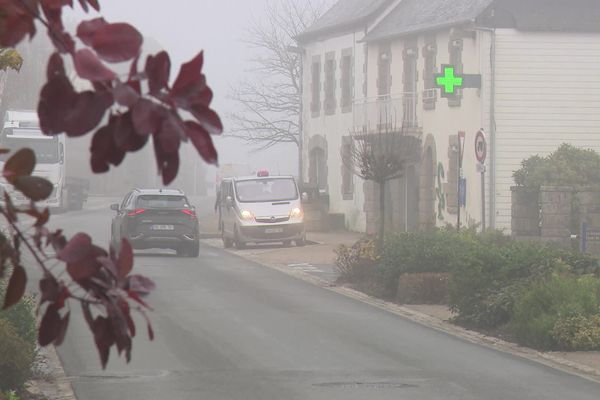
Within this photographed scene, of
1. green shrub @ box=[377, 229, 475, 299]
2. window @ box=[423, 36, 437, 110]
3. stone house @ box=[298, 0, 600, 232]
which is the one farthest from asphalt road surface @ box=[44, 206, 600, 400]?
window @ box=[423, 36, 437, 110]

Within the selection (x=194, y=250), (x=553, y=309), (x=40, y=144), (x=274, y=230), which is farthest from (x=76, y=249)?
(x=40, y=144)

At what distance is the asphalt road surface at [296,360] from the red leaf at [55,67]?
861 centimetres

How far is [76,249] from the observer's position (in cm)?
250

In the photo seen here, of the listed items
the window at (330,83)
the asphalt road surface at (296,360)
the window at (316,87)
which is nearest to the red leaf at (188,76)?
the asphalt road surface at (296,360)

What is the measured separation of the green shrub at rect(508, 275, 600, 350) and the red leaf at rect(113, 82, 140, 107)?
12964mm

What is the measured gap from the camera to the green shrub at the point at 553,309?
15031mm

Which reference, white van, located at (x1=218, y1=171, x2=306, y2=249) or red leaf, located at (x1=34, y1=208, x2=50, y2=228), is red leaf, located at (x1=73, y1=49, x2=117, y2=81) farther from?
white van, located at (x1=218, y1=171, x2=306, y2=249)

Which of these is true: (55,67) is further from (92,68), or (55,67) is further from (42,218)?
Result: (42,218)

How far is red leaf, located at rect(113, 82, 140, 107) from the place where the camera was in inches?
89.0

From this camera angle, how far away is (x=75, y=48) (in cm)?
232

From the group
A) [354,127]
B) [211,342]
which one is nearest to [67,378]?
[211,342]

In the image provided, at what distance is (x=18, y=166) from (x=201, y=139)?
34cm

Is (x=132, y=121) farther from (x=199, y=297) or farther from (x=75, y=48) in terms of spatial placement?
(x=199, y=297)

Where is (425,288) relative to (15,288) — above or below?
below
